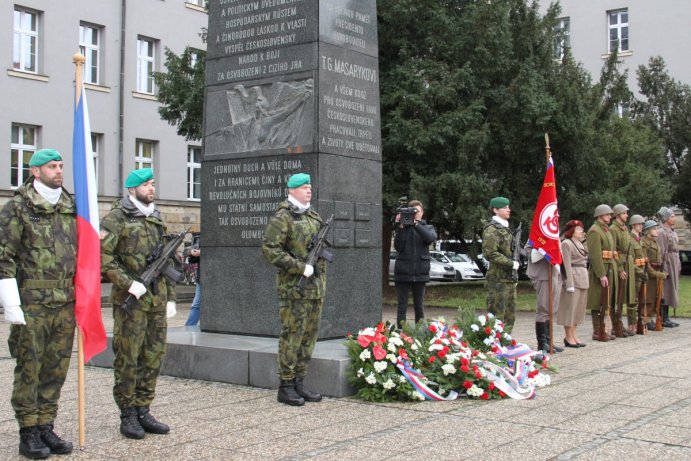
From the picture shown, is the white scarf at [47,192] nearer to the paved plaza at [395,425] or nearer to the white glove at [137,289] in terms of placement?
the white glove at [137,289]

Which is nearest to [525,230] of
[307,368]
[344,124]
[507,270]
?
[507,270]

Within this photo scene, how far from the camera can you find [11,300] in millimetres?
5320

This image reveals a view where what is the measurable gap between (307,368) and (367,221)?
2373mm

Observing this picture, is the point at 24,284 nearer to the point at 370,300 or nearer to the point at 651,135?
the point at 370,300

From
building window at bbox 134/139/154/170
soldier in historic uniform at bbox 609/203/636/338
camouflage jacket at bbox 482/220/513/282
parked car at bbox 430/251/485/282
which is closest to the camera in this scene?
camouflage jacket at bbox 482/220/513/282

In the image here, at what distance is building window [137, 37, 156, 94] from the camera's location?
30.6m

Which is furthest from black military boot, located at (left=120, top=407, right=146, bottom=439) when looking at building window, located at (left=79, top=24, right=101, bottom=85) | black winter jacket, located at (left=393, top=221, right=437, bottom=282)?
building window, located at (left=79, top=24, right=101, bottom=85)

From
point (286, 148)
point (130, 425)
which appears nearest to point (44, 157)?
point (130, 425)

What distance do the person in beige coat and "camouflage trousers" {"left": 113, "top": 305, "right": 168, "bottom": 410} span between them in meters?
6.61

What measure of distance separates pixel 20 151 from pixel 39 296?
23206mm

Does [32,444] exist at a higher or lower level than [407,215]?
lower

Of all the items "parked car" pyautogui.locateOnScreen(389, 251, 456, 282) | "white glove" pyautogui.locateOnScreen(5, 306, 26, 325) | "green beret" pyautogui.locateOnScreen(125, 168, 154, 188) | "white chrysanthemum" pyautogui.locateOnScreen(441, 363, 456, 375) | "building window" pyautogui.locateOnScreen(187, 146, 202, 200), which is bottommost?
"parked car" pyautogui.locateOnScreen(389, 251, 456, 282)

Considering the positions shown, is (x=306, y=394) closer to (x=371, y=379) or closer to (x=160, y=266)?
(x=371, y=379)

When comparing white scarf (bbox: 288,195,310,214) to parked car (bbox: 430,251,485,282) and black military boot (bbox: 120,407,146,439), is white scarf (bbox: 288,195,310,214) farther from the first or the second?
parked car (bbox: 430,251,485,282)
